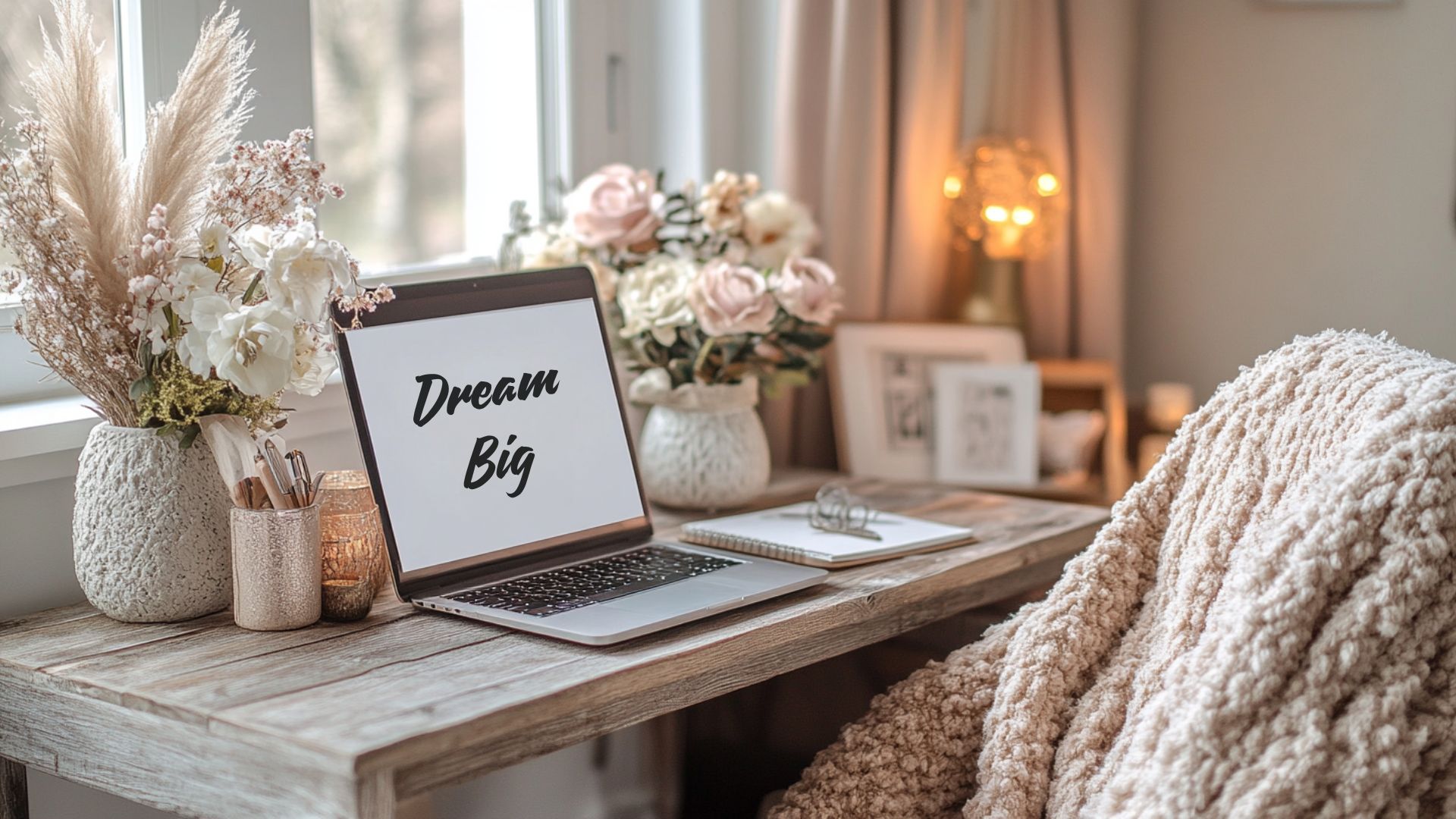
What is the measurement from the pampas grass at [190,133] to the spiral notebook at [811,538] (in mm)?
601

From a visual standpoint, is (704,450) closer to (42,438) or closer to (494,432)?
(494,432)

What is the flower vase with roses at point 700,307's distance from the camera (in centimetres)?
158

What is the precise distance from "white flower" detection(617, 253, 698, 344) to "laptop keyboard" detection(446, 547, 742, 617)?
304 mm

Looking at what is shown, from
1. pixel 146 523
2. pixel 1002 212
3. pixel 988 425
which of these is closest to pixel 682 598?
pixel 146 523

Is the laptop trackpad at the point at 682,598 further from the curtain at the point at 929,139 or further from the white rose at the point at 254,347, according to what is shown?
the curtain at the point at 929,139

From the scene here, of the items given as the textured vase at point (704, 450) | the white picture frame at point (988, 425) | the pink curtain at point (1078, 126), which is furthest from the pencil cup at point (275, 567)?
the pink curtain at point (1078, 126)

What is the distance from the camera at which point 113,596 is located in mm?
1156

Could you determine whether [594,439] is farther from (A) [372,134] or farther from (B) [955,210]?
(B) [955,210]

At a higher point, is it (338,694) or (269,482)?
(269,482)

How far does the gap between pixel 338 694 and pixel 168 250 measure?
0.39 metres

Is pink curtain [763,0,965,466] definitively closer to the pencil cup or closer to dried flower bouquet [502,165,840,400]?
dried flower bouquet [502,165,840,400]

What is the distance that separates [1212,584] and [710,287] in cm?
66

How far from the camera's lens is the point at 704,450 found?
1.60 metres

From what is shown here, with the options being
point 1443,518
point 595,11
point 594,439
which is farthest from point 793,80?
point 1443,518
